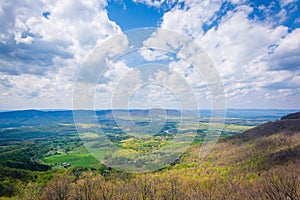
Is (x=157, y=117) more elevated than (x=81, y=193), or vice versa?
(x=157, y=117)

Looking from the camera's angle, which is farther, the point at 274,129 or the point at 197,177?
the point at 274,129

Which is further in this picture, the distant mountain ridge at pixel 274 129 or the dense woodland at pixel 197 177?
the distant mountain ridge at pixel 274 129

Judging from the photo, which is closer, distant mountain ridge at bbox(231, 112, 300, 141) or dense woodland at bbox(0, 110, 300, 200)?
dense woodland at bbox(0, 110, 300, 200)

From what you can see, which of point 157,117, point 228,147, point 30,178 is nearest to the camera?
point 157,117

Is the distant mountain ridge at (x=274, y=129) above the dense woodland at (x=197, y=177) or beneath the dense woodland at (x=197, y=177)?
above

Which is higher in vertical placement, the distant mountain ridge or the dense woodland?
the distant mountain ridge

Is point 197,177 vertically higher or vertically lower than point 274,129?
lower

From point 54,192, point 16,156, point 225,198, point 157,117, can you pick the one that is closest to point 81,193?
point 54,192

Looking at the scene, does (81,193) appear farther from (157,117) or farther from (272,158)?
(272,158)
